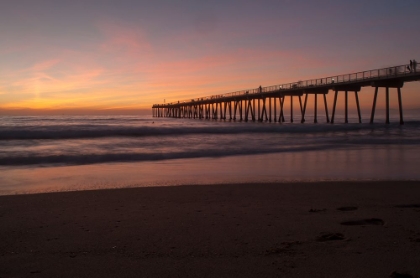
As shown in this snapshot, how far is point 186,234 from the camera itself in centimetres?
345

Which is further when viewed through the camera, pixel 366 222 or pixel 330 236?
pixel 366 222

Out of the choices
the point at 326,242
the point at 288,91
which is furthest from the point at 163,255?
the point at 288,91

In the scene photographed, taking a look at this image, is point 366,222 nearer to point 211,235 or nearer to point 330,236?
point 330,236

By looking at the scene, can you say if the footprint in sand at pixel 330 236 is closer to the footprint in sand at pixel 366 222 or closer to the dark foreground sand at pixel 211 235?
the dark foreground sand at pixel 211 235

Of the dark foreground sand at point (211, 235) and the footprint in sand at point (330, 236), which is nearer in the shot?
the dark foreground sand at point (211, 235)

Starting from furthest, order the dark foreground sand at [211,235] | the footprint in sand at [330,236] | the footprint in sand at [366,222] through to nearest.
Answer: the footprint in sand at [366,222] → the footprint in sand at [330,236] → the dark foreground sand at [211,235]

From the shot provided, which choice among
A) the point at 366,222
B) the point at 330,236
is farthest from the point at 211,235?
the point at 366,222

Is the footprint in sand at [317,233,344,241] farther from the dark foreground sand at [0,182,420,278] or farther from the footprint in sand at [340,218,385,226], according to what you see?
the footprint in sand at [340,218,385,226]

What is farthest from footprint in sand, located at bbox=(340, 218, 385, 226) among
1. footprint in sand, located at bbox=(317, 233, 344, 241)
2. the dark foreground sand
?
footprint in sand, located at bbox=(317, 233, 344, 241)

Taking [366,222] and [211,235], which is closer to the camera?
[211,235]

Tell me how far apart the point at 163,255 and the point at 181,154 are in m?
10.1

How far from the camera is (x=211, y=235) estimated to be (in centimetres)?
341

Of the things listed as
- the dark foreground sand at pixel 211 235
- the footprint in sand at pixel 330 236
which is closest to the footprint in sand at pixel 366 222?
the dark foreground sand at pixel 211 235

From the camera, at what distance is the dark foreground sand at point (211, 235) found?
2.71 m
